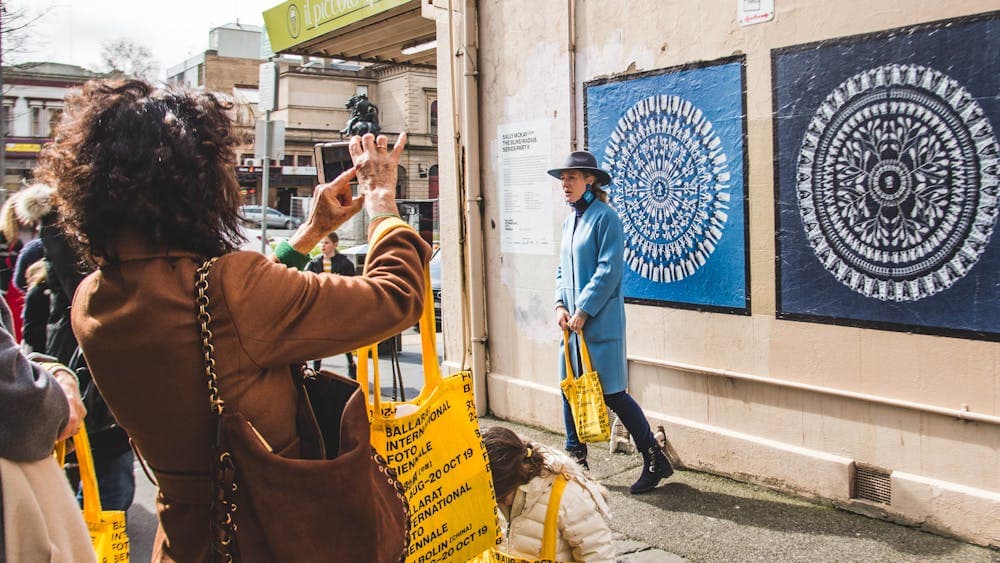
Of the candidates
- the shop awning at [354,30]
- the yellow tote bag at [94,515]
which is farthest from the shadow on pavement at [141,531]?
the shop awning at [354,30]

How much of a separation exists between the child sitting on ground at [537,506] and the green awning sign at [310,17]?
699 cm

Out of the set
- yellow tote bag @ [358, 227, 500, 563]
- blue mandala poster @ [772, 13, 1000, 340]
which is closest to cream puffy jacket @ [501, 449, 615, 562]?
yellow tote bag @ [358, 227, 500, 563]

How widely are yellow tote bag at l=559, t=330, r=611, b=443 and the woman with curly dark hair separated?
3322 mm

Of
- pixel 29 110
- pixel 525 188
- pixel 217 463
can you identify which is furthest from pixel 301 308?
pixel 29 110

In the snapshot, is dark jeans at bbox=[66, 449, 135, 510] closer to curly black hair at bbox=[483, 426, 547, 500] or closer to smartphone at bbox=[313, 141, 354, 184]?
curly black hair at bbox=[483, 426, 547, 500]

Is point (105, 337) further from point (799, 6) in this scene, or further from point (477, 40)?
point (477, 40)

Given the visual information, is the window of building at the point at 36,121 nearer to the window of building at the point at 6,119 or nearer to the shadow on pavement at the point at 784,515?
the window of building at the point at 6,119

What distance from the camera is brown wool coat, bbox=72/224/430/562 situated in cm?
168

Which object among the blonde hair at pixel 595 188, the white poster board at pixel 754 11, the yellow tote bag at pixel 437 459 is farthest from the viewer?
the blonde hair at pixel 595 188

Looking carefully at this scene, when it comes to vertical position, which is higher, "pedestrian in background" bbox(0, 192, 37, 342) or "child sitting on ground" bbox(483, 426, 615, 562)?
"pedestrian in background" bbox(0, 192, 37, 342)

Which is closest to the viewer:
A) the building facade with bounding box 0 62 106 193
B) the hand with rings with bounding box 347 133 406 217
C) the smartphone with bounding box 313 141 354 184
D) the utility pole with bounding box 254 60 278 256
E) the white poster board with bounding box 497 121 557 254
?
the hand with rings with bounding box 347 133 406 217

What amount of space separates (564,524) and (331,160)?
60.6 inches

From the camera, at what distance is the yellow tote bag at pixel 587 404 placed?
4980 millimetres

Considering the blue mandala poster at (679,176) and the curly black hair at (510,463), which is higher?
the blue mandala poster at (679,176)
